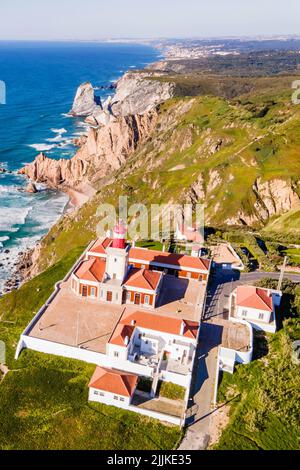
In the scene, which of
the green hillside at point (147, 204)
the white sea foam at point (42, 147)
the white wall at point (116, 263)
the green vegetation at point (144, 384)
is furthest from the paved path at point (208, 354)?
the white sea foam at point (42, 147)

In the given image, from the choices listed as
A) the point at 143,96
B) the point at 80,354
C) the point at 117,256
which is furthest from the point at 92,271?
the point at 143,96

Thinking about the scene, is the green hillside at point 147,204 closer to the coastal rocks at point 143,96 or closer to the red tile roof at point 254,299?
the red tile roof at point 254,299

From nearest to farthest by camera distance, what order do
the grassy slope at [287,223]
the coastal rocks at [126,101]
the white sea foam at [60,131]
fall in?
the grassy slope at [287,223]
the white sea foam at [60,131]
the coastal rocks at [126,101]

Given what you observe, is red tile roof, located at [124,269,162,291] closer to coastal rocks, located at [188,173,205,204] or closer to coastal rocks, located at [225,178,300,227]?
coastal rocks, located at [225,178,300,227]

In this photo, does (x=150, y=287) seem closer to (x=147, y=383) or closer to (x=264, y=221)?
(x=147, y=383)

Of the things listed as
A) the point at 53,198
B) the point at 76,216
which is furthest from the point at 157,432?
the point at 53,198

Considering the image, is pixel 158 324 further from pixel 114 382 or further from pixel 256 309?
pixel 256 309
